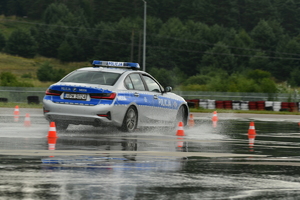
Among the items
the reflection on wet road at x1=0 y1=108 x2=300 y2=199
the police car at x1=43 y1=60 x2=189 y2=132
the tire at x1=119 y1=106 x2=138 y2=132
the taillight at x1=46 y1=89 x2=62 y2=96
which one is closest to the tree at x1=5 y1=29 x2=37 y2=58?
the police car at x1=43 y1=60 x2=189 y2=132

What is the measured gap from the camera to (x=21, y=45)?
13125cm

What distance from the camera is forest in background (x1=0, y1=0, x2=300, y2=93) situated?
385 ft

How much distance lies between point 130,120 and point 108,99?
3.29ft

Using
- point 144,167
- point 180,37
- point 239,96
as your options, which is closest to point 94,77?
point 144,167

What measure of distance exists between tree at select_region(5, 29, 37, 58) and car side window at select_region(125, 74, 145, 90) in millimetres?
116647

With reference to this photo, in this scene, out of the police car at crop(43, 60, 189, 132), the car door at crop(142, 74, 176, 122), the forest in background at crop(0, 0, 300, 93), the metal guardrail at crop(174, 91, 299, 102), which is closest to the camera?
the police car at crop(43, 60, 189, 132)

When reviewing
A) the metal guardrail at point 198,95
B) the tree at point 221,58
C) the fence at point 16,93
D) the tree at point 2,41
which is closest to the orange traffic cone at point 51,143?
the fence at point 16,93

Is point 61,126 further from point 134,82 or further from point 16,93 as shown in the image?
point 16,93

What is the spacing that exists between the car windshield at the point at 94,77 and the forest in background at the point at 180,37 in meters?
84.4

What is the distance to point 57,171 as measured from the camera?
28.3ft

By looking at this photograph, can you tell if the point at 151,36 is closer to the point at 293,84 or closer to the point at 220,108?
the point at 293,84

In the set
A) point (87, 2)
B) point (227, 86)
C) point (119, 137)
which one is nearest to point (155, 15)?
point (87, 2)

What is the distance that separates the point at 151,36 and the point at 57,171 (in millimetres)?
118208

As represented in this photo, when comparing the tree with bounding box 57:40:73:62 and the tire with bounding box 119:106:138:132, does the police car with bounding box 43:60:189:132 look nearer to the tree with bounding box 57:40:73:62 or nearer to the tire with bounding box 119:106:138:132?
the tire with bounding box 119:106:138:132
